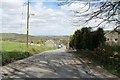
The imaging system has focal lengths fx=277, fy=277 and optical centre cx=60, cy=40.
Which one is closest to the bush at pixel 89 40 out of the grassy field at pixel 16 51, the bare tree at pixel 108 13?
the grassy field at pixel 16 51

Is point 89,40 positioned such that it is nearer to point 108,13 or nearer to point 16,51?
point 16,51

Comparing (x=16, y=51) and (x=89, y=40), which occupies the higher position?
(x=89, y=40)

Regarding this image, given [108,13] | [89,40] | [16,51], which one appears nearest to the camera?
[108,13]

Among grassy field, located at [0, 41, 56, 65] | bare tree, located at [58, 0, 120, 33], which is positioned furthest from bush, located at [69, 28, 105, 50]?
bare tree, located at [58, 0, 120, 33]

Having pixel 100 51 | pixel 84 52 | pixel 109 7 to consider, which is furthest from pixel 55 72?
pixel 84 52

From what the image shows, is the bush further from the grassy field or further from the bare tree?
the bare tree

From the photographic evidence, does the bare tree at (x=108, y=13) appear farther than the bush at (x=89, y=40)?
No

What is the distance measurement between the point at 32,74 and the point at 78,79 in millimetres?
1155

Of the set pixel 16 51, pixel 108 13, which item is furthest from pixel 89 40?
pixel 108 13

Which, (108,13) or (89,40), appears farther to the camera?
(89,40)

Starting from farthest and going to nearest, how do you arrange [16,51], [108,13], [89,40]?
1. [89,40]
2. [16,51]
3. [108,13]

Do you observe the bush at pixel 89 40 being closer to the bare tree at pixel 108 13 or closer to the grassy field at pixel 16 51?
the grassy field at pixel 16 51

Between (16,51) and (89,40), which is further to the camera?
(89,40)

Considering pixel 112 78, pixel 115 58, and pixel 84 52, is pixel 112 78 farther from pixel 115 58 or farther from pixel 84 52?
pixel 84 52
